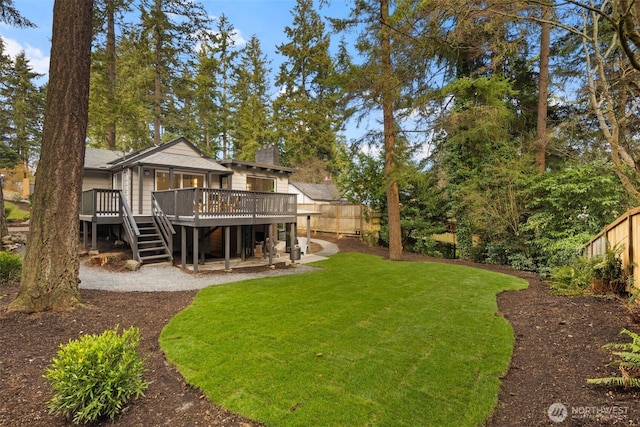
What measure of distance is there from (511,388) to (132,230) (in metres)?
10.2

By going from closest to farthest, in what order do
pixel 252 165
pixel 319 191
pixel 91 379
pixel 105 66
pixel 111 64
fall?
pixel 91 379, pixel 252 165, pixel 105 66, pixel 111 64, pixel 319 191

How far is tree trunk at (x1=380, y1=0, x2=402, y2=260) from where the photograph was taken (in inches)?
381

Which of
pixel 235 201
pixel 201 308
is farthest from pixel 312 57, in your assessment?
pixel 201 308

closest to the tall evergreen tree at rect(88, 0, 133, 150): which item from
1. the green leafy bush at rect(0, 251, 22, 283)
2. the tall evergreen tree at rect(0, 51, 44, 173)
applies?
the green leafy bush at rect(0, 251, 22, 283)

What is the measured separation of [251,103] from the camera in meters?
28.1

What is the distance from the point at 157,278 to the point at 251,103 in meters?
23.6

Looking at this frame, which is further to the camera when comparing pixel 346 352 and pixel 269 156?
pixel 269 156

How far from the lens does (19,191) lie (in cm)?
2725

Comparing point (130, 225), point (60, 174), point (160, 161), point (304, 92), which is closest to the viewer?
point (60, 174)

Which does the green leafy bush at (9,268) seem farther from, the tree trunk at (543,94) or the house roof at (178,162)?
the tree trunk at (543,94)

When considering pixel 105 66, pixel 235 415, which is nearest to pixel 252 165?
pixel 105 66

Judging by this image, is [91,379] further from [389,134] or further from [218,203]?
[389,134]

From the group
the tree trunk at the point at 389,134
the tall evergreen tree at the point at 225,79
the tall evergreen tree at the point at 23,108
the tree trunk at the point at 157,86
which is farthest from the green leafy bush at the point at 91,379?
the tall evergreen tree at the point at 23,108

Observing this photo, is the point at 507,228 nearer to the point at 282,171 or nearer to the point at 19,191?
the point at 282,171
